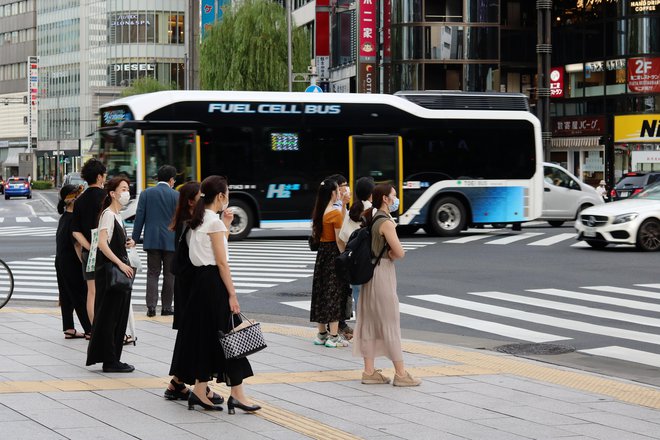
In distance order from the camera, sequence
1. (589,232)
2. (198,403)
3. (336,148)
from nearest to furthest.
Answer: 1. (198,403)
2. (589,232)
3. (336,148)

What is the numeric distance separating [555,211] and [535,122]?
4895 millimetres

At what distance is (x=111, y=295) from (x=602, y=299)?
860 centimetres

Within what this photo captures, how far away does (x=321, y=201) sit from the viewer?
11930 mm

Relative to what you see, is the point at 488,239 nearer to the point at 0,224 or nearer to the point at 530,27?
the point at 0,224

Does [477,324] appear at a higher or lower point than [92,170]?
lower

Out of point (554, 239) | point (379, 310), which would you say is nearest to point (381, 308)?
point (379, 310)

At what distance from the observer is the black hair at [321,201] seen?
11.8 m

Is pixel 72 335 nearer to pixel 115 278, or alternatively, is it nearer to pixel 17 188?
pixel 115 278

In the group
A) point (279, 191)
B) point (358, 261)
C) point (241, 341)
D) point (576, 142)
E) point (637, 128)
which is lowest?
point (241, 341)

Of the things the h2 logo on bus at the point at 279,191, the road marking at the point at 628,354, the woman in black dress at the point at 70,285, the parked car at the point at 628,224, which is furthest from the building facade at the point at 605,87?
the woman in black dress at the point at 70,285

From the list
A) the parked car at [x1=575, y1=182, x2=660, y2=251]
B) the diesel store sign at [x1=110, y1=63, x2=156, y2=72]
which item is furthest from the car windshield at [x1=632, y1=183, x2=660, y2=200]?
the diesel store sign at [x1=110, y1=63, x2=156, y2=72]

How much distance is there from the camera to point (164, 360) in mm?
Answer: 10953

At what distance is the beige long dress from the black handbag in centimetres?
207

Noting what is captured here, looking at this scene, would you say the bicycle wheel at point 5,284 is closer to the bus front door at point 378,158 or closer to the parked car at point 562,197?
the bus front door at point 378,158
